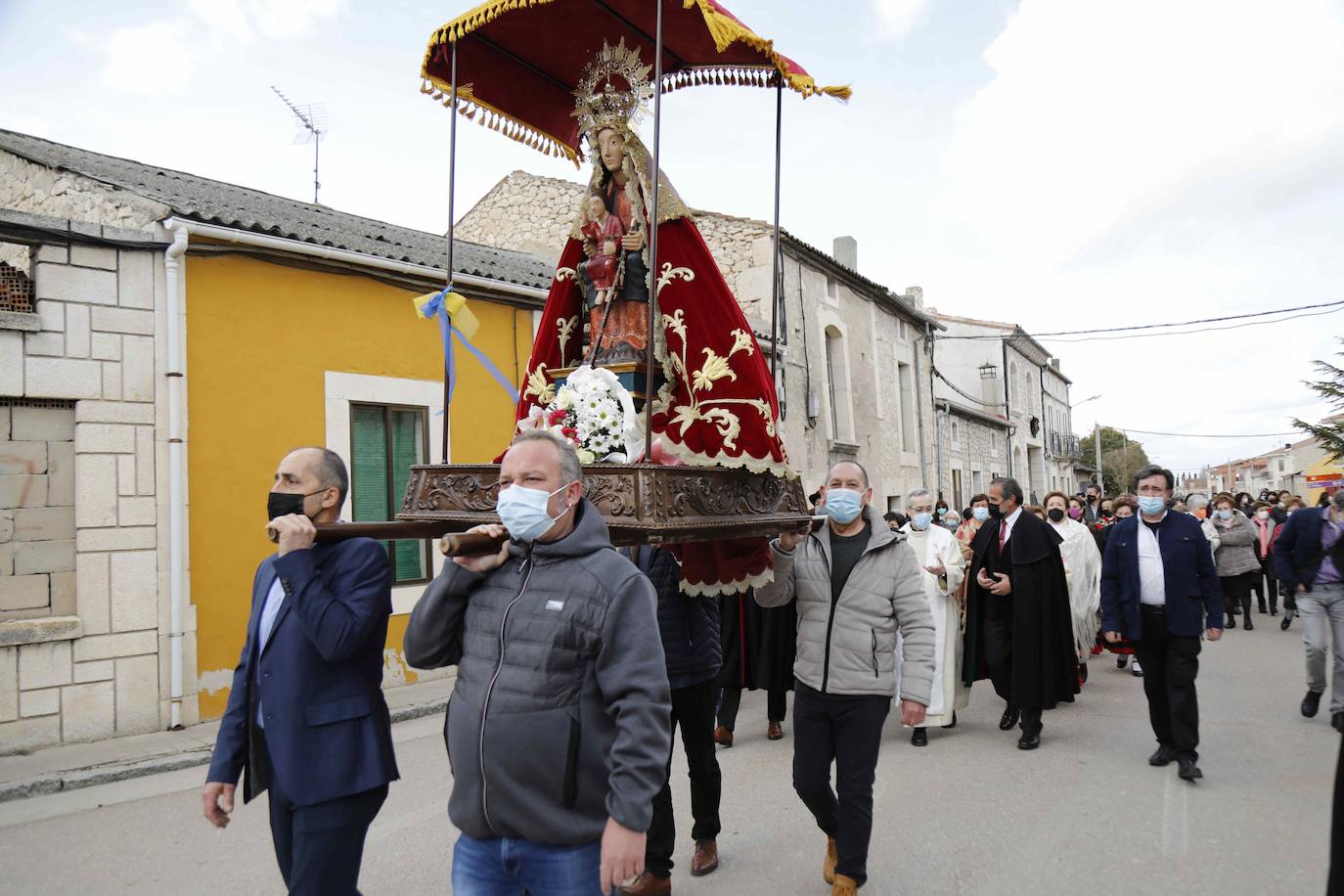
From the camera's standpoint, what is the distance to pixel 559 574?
2557 mm

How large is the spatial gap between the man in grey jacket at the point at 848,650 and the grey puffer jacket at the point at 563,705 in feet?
5.73

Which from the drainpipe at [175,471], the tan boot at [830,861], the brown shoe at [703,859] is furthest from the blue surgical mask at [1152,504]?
the drainpipe at [175,471]

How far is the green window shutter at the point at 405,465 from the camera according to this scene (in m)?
10.0

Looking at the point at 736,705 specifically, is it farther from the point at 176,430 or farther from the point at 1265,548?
the point at 1265,548

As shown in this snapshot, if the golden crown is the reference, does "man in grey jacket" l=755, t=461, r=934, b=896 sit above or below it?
below

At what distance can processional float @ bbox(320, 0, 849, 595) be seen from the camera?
12.1ft

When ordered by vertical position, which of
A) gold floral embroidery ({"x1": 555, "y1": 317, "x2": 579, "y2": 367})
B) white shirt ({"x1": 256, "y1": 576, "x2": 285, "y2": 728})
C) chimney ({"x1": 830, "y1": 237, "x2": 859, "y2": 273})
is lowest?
white shirt ({"x1": 256, "y1": 576, "x2": 285, "y2": 728})

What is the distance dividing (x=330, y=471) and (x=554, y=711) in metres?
1.17

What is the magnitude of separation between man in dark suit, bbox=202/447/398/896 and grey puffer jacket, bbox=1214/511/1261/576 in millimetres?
12581

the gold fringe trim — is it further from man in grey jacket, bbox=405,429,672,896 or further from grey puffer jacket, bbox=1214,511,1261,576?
grey puffer jacket, bbox=1214,511,1261,576

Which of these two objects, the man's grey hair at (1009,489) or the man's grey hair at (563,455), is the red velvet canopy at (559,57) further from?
the man's grey hair at (1009,489)

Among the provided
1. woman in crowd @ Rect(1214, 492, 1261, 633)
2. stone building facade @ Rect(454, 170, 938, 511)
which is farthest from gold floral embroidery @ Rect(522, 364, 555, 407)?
woman in crowd @ Rect(1214, 492, 1261, 633)

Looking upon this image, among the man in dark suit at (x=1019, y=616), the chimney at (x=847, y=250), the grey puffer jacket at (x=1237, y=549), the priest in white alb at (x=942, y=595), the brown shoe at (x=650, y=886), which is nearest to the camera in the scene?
the brown shoe at (x=650, y=886)

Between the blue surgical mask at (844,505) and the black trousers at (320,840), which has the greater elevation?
the blue surgical mask at (844,505)
